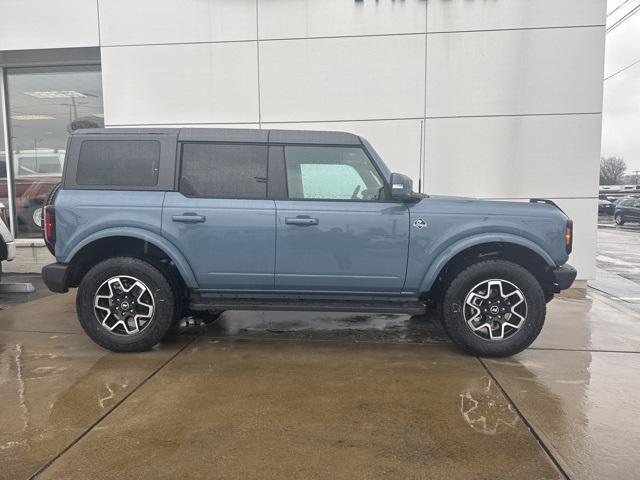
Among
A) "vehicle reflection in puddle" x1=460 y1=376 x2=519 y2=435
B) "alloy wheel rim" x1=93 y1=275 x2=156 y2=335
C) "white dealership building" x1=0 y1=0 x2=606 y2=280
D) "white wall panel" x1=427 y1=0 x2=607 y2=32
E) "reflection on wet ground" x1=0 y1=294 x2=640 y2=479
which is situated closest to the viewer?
"reflection on wet ground" x1=0 y1=294 x2=640 y2=479

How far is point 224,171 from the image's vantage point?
445 cm

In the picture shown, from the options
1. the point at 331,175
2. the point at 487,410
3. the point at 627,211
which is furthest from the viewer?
the point at 627,211

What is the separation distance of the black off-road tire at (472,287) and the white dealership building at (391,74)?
12.7ft

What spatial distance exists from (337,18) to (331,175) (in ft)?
14.8

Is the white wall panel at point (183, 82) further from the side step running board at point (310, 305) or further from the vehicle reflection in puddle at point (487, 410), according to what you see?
the vehicle reflection in puddle at point (487, 410)

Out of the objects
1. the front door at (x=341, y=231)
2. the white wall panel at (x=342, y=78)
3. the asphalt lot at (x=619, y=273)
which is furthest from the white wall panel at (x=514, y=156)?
the front door at (x=341, y=231)

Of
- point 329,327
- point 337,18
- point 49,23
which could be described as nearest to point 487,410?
→ point 329,327

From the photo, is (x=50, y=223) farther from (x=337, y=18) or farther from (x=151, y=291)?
(x=337, y=18)

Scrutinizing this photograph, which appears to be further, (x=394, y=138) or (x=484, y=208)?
(x=394, y=138)

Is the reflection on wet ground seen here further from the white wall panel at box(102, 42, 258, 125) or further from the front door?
the white wall panel at box(102, 42, 258, 125)

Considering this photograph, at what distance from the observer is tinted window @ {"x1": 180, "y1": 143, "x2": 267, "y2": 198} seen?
4.41 m

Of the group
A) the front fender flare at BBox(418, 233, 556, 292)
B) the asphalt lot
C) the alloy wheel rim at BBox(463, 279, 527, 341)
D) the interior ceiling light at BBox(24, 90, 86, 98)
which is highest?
the interior ceiling light at BBox(24, 90, 86, 98)

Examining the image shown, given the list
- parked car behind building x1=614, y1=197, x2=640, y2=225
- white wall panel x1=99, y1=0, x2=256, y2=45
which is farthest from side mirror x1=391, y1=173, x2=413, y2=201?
parked car behind building x1=614, y1=197, x2=640, y2=225

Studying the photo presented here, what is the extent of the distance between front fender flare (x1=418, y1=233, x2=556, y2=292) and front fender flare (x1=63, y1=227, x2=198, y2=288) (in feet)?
7.25
